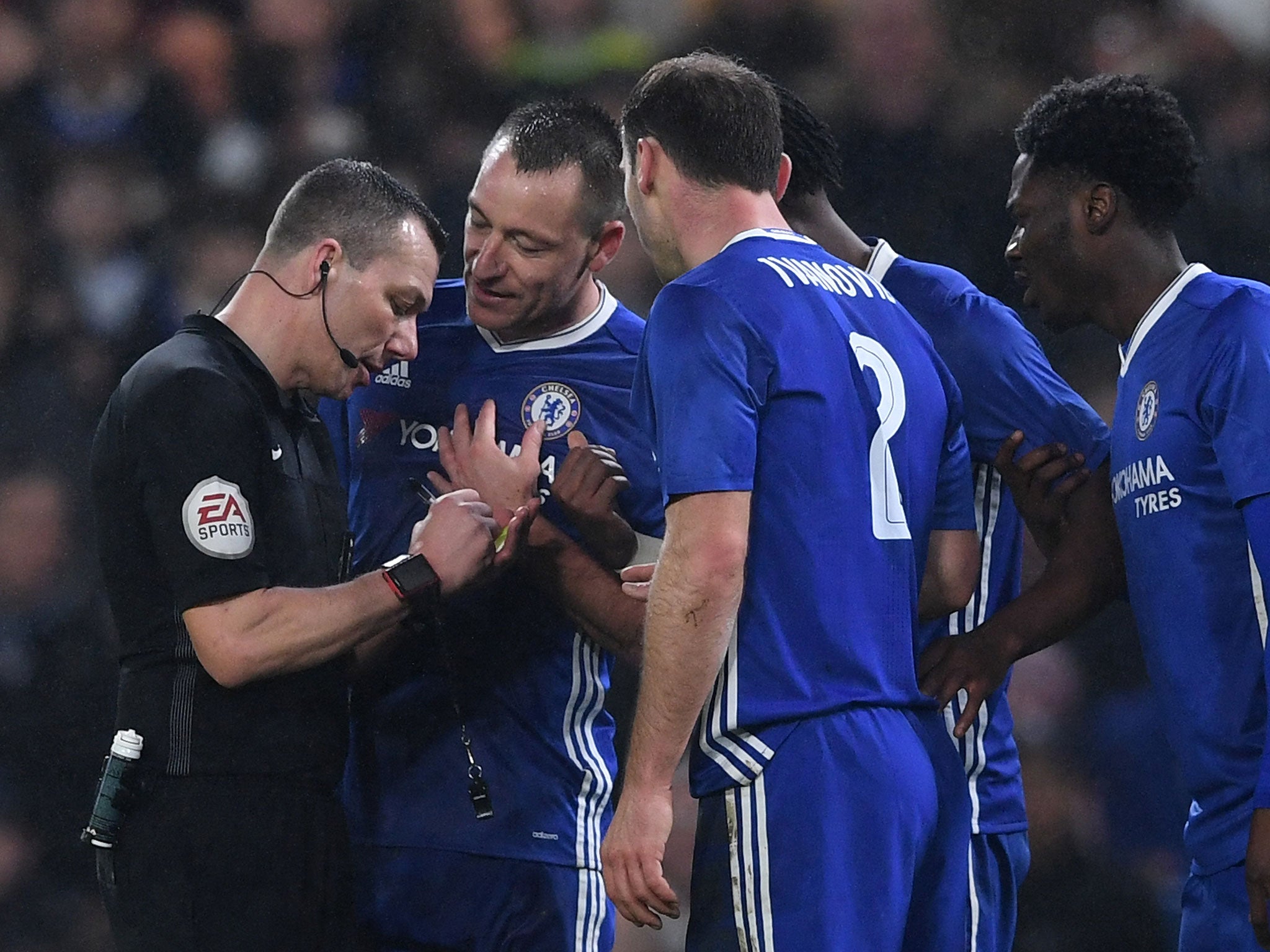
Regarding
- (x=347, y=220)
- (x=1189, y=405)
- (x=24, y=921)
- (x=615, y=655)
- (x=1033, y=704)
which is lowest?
(x=24, y=921)

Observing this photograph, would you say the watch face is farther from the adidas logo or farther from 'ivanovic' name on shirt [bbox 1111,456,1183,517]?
'ivanovic' name on shirt [bbox 1111,456,1183,517]

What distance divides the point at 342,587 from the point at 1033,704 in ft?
8.31

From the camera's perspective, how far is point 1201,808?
2.18 meters

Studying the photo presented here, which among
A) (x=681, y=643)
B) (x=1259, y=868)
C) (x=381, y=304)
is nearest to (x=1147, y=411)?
(x=1259, y=868)

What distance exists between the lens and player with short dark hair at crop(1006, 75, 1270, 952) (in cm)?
202

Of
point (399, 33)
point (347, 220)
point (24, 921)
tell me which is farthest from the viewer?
point (399, 33)

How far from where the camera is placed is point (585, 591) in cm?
242

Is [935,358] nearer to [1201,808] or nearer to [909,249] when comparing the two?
[1201,808]

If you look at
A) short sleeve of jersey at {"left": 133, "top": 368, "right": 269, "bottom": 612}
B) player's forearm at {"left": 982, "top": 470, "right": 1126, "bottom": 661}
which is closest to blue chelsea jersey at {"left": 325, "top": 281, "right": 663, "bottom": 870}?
short sleeve of jersey at {"left": 133, "top": 368, "right": 269, "bottom": 612}

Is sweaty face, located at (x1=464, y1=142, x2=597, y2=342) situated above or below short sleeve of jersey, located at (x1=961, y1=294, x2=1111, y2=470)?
above

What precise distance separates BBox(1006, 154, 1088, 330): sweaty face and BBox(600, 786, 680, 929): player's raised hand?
1232 mm

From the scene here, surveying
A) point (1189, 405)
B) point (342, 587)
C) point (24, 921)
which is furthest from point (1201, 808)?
point (24, 921)

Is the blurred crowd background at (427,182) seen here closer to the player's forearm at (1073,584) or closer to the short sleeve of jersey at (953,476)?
the player's forearm at (1073,584)

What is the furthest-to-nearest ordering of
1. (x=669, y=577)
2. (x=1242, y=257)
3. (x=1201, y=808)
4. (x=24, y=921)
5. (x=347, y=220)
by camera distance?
(x=1242, y=257) < (x=24, y=921) < (x=347, y=220) < (x=1201, y=808) < (x=669, y=577)
